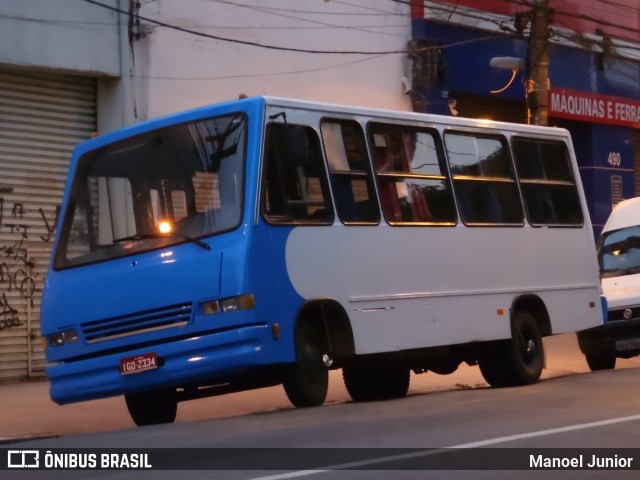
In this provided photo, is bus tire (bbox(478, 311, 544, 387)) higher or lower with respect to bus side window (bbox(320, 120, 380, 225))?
lower

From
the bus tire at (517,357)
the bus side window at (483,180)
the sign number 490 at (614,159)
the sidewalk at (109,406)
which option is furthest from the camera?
the sign number 490 at (614,159)

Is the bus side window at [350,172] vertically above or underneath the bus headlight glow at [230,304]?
above

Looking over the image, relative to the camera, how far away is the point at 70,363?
12438mm

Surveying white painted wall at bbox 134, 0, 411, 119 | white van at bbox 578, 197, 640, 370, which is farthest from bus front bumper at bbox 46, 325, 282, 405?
white painted wall at bbox 134, 0, 411, 119

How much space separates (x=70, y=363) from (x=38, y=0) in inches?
313

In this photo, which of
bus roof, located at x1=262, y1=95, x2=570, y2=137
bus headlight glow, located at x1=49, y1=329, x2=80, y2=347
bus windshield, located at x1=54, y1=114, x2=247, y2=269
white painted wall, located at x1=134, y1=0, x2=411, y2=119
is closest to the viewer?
bus windshield, located at x1=54, y1=114, x2=247, y2=269

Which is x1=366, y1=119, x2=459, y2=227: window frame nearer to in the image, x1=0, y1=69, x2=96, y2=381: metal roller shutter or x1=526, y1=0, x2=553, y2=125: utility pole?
x1=526, y1=0, x2=553, y2=125: utility pole

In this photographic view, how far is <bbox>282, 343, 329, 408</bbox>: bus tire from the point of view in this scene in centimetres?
1229

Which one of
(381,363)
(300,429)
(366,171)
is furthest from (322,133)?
(300,429)

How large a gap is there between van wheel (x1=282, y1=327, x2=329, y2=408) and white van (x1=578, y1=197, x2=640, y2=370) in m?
6.17

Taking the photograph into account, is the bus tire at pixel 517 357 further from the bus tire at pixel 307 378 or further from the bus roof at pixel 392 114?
the bus tire at pixel 307 378

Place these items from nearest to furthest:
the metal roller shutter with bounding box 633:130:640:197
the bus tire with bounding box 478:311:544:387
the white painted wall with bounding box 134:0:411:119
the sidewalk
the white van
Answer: the sidewalk, the bus tire with bounding box 478:311:544:387, the white van, the white painted wall with bounding box 134:0:411:119, the metal roller shutter with bounding box 633:130:640:197

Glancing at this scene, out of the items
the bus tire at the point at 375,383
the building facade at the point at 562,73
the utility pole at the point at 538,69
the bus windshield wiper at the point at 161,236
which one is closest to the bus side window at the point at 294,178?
the bus windshield wiper at the point at 161,236

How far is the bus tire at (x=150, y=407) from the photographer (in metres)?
13.2
